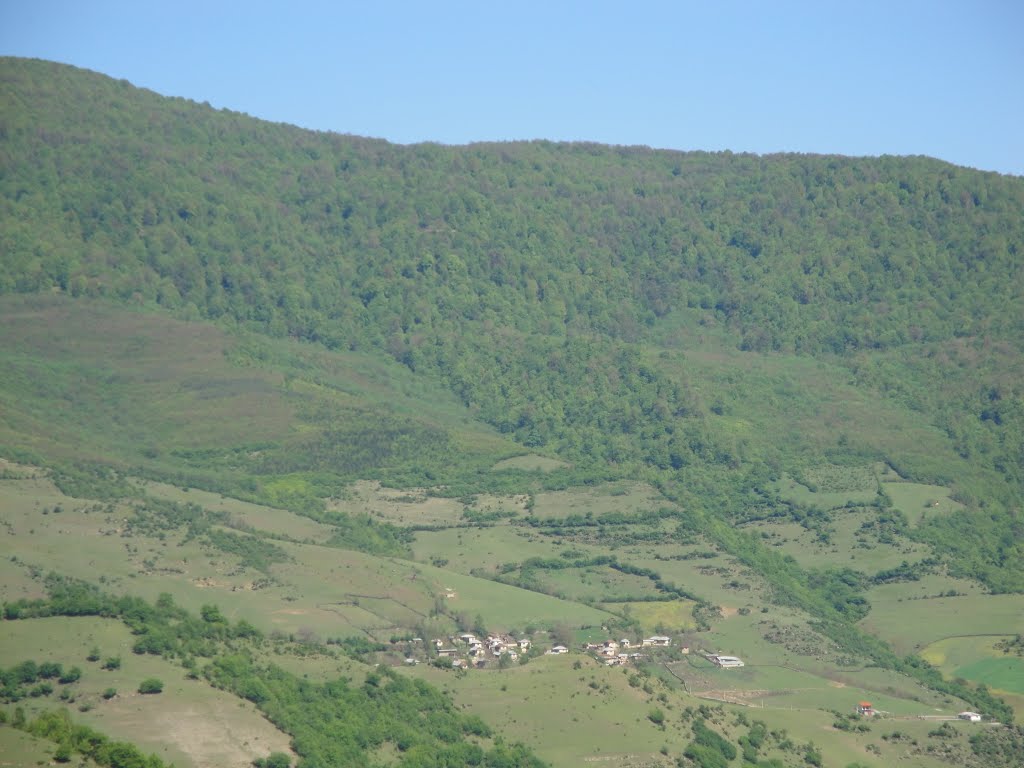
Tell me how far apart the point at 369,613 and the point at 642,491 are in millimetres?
49627

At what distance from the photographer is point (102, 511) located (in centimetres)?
13725

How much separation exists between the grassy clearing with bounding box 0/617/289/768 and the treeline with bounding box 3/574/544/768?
4.05 feet

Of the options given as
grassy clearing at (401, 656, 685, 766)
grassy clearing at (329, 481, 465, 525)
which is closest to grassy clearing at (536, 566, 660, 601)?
grassy clearing at (329, 481, 465, 525)

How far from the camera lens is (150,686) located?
297 ft

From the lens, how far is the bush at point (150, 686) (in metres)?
90.4

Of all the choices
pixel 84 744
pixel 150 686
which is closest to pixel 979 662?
pixel 150 686

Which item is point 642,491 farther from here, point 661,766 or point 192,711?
point 192,711

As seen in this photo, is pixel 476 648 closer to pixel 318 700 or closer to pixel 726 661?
pixel 726 661

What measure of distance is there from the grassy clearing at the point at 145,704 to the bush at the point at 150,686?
0.28 meters

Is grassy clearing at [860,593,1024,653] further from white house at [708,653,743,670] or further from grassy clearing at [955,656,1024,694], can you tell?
white house at [708,653,743,670]

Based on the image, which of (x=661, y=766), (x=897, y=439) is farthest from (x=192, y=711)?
(x=897, y=439)

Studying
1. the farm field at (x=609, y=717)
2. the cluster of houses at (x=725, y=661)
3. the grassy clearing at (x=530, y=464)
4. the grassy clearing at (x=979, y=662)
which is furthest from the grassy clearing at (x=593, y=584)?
the farm field at (x=609, y=717)

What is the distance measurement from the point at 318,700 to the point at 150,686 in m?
9.53

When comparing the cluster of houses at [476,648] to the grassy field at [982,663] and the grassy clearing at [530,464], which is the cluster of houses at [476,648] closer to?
the grassy field at [982,663]
